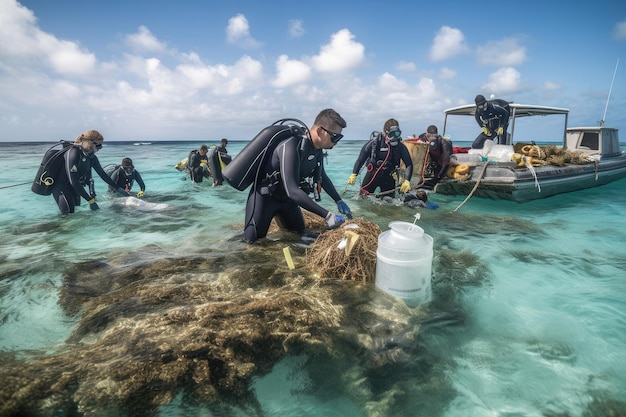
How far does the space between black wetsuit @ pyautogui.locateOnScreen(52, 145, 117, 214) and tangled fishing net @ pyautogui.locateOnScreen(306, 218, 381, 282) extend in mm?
5544

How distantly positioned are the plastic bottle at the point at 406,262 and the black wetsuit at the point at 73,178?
6308 millimetres

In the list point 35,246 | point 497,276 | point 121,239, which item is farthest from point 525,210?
point 35,246

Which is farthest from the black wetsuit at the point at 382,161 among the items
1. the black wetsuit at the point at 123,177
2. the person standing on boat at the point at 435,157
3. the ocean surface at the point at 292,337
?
the black wetsuit at the point at 123,177

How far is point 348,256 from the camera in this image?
10.8 ft

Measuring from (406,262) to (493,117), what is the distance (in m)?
9.06

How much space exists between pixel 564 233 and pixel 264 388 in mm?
6805

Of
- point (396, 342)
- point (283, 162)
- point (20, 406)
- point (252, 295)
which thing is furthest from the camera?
point (283, 162)

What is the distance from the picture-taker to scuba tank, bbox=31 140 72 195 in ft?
20.9

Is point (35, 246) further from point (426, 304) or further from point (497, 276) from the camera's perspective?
point (497, 276)

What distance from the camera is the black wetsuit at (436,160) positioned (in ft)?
30.7

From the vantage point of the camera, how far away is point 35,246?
17.6 ft

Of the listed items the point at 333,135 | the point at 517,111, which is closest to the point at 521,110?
the point at 517,111

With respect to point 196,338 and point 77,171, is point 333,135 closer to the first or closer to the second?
point 196,338

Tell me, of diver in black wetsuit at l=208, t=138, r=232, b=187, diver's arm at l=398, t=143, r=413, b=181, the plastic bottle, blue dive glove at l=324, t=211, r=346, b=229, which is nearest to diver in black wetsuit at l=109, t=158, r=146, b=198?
diver in black wetsuit at l=208, t=138, r=232, b=187
